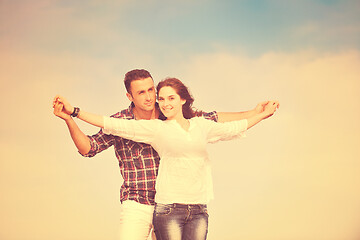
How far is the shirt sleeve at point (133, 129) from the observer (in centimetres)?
263

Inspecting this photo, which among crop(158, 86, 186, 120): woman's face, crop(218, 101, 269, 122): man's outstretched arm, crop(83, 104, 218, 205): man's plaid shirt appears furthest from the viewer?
crop(218, 101, 269, 122): man's outstretched arm

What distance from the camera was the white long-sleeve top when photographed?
261cm

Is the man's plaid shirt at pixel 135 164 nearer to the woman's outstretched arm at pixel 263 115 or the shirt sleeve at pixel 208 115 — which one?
the shirt sleeve at pixel 208 115

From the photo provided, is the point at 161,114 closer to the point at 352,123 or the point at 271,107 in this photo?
the point at 271,107

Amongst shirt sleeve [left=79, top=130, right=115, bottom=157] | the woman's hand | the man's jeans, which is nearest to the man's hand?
shirt sleeve [left=79, top=130, right=115, bottom=157]

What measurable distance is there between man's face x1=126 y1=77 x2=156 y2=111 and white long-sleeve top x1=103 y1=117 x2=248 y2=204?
0.19 metres

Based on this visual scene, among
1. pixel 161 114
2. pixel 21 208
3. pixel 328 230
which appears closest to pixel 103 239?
pixel 21 208

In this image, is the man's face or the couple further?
the man's face

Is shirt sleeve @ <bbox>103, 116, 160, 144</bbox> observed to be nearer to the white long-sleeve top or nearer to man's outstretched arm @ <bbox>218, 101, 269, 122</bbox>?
the white long-sleeve top

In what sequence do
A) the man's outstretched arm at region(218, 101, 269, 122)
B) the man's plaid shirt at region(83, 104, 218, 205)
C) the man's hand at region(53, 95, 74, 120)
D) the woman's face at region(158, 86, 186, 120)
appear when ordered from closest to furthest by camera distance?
1. the man's hand at region(53, 95, 74, 120)
2. the woman's face at region(158, 86, 186, 120)
3. the man's plaid shirt at region(83, 104, 218, 205)
4. the man's outstretched arm at region(218, 101, 269, 122)

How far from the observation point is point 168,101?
272cm

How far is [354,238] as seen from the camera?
6.36 m

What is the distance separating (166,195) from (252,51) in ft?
12.6

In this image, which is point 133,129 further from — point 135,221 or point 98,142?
point 135,221
